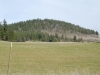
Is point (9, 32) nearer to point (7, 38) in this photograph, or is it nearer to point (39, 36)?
point (7, 38)

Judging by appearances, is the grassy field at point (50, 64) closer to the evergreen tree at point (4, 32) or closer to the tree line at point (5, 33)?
the tree line at point (5, 33)

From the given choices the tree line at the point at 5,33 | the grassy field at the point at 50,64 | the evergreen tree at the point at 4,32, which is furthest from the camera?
the evergreen tree at the point at 4,32

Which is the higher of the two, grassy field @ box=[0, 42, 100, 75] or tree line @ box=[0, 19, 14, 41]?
tree line @ box=[0, 19, 14, 41]

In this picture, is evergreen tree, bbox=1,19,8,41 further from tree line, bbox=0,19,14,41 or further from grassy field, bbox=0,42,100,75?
grassy field, bbox=0,42,100,75

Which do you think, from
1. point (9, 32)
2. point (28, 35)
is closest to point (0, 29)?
point (9, 32)

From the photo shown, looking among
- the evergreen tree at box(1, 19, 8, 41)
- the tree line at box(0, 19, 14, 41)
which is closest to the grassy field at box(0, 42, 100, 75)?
the tree line at box(0, 19, 14, 41)

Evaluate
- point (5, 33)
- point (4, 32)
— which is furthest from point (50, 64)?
→ point (4, 32)

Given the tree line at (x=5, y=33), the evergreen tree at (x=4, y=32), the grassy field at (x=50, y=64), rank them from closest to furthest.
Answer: the grassy field at (x=50, y=64) → the tree line at (x=5, y=33) → the evergreen tree at (x=4, y=32)

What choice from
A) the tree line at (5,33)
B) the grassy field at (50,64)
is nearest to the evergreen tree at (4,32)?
the tree line at (5,33)

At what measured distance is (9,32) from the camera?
94188 mm

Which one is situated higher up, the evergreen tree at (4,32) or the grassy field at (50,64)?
the evergreen tree at (4,32)

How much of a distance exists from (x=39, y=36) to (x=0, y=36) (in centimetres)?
7008

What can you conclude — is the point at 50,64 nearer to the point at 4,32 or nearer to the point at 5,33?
the point at 5,33

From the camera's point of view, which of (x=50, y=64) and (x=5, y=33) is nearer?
(x=50, y=64)
